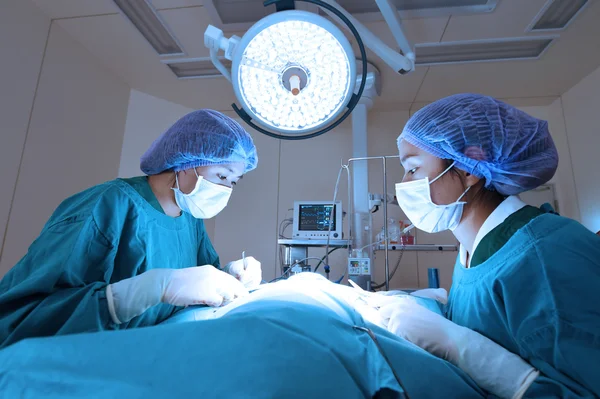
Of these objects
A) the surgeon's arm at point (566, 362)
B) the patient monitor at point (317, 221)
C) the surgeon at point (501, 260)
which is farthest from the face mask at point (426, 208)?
the patient monitor at point (317, 221)

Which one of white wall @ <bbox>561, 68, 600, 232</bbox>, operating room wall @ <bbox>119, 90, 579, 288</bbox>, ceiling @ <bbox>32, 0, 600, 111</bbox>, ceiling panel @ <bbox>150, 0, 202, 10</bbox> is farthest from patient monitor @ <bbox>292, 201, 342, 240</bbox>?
white wall @ <bbox>561, 68, 600, 232</bbox>

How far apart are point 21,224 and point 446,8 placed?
260 centimetres

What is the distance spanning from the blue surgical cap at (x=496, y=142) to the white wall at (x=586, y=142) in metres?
2.05

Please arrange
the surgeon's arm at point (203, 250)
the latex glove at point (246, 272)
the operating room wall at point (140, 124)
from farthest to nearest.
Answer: the operating room wall at point (140, 124), the surgeon's arm at point (203, 250), the latex glove at point (246, 272)

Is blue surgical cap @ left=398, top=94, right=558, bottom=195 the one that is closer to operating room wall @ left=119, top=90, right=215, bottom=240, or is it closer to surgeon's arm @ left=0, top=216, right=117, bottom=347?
surgeon's arm @ left=0, top=216, right=117, bottom=347

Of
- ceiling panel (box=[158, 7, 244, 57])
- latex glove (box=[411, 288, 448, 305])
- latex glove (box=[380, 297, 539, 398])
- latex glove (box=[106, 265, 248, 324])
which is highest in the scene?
ceiling panel (box=[158, 7, 244, 57])

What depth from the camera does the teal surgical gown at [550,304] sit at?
1.82 feet

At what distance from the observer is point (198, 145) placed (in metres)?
1.13

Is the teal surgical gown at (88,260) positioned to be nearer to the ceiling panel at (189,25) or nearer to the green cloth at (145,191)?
the green cloth at (145,191)

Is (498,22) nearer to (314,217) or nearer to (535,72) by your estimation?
(535,72)

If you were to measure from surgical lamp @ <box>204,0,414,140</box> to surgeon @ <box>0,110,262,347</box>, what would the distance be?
38cm

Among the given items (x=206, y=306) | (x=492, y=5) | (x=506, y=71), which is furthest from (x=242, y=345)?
(x=506, y=71)

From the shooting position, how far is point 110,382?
1.18ft

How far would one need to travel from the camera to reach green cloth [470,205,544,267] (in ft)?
2.60
